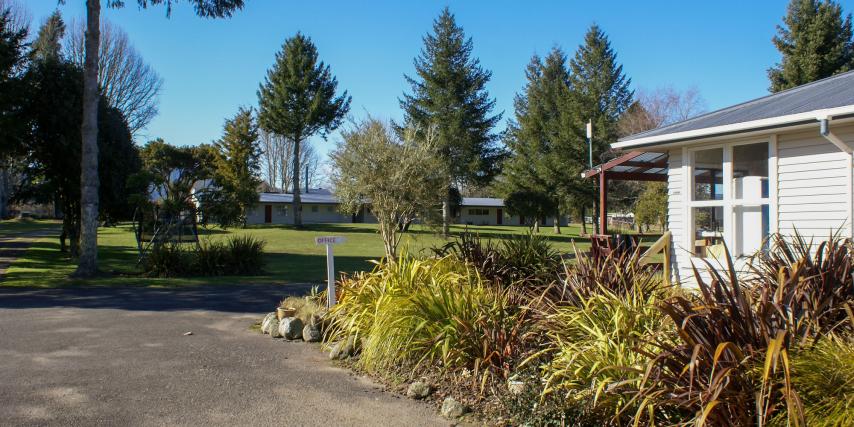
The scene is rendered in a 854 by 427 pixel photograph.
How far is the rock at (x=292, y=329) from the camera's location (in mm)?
8250

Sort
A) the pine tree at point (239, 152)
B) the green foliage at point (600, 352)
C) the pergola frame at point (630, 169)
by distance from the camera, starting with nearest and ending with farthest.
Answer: the green foliage at point (600, 352)
the pergola frame at point (630, 169)
the pine tree at point (239, 152)

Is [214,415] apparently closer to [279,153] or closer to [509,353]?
[509,353]

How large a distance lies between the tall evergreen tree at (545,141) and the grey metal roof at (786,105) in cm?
3051

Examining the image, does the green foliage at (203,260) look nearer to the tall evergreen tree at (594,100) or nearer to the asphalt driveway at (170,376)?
the asphalt driveway at (170,376)

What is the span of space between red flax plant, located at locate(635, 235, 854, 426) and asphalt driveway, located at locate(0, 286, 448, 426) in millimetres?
1921

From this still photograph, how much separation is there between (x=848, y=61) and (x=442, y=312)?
30.0 meters

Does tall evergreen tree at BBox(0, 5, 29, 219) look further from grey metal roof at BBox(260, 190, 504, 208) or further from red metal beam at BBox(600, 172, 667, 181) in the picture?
grey metal roof at BBox(260, 190, 504, 208)

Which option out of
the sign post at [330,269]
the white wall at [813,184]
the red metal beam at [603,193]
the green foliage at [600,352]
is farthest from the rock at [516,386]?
the red metal beam at [603,193]

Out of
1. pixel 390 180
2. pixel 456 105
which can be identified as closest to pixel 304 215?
pixel 456 105

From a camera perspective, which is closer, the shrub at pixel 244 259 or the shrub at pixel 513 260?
the shrub at pixel 513 260

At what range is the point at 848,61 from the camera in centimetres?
2814

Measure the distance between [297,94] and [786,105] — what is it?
134 ft

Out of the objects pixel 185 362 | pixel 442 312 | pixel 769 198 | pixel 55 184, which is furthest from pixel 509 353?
pixel 55 184

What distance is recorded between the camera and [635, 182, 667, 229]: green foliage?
37.6 metres
